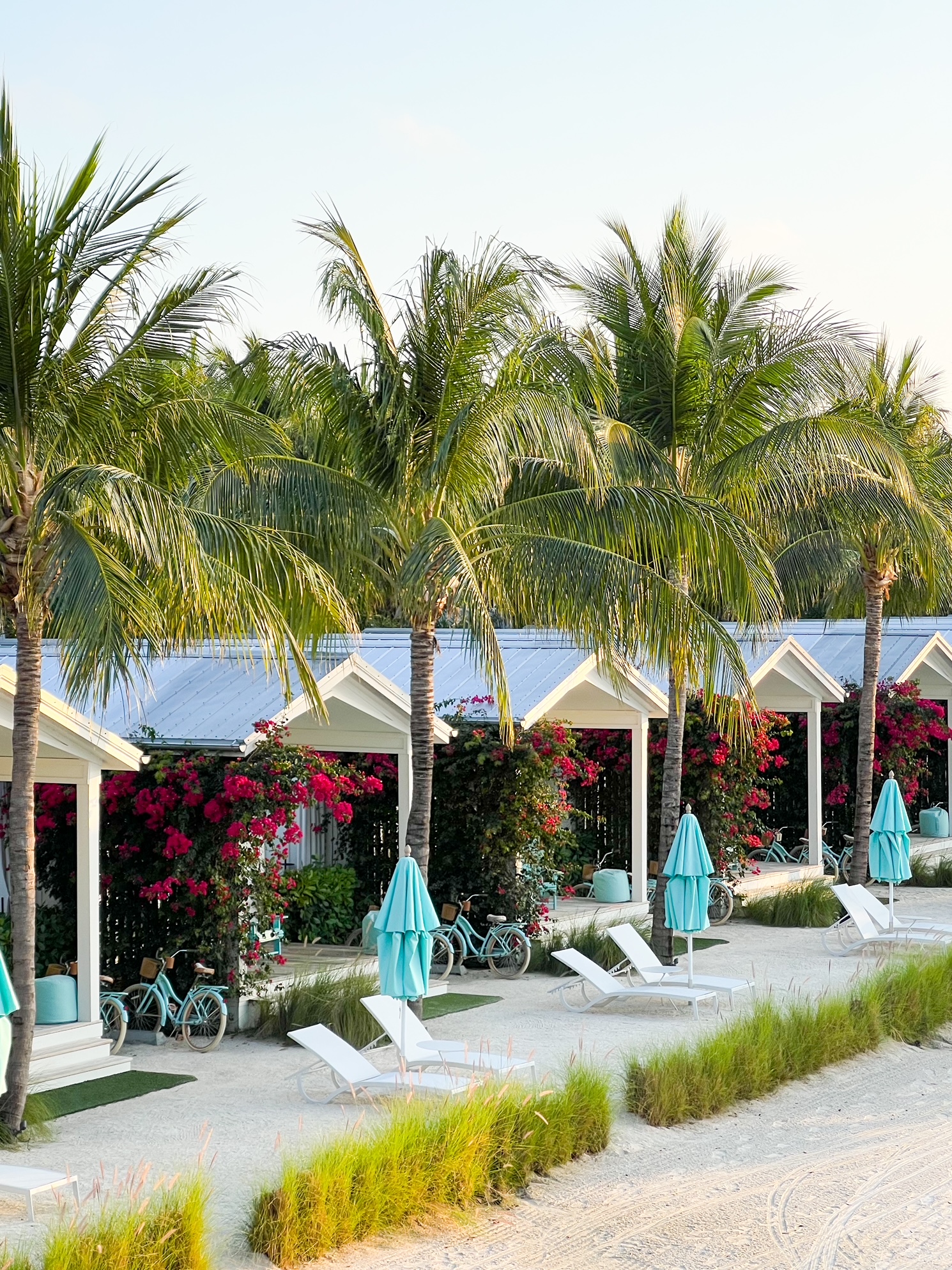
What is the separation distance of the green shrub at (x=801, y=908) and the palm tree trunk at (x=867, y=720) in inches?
38.7

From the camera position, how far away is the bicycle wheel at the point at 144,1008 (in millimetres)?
12781

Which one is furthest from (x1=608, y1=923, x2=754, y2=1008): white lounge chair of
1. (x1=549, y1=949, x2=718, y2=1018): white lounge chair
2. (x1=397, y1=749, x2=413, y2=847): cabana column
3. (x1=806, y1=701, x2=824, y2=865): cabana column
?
(x1=806, y1=701, x2=824, y2=865): cabana column

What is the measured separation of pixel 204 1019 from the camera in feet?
41.5

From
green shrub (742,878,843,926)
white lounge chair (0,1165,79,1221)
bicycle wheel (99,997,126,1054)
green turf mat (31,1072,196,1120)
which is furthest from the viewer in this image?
green shrub (742,878,843,926)

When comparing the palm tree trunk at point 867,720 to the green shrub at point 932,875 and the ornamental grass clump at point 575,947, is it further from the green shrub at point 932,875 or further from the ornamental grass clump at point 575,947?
the ornamental grass clump at point 575,947

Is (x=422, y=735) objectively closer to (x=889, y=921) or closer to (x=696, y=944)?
(x=696, y=944)

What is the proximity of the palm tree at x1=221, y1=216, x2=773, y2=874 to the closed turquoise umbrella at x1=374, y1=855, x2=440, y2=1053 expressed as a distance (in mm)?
1747

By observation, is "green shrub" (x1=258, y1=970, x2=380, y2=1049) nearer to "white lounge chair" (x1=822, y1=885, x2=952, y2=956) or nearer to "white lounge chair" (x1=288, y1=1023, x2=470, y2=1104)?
"white lounge chair" (x1=288, y1=1023, x2=470, y2=1104)

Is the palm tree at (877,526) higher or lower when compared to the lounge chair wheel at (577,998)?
higher

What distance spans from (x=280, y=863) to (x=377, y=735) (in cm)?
263

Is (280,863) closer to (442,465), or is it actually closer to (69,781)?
(69,781)

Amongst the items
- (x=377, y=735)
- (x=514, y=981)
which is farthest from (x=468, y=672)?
(x=514, y=981)

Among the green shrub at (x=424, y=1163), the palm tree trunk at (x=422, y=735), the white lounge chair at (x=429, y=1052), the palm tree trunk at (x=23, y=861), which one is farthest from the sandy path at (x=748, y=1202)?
the palm tree trunk at (x=422, y=735)

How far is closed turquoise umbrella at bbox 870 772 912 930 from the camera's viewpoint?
1748 cm
